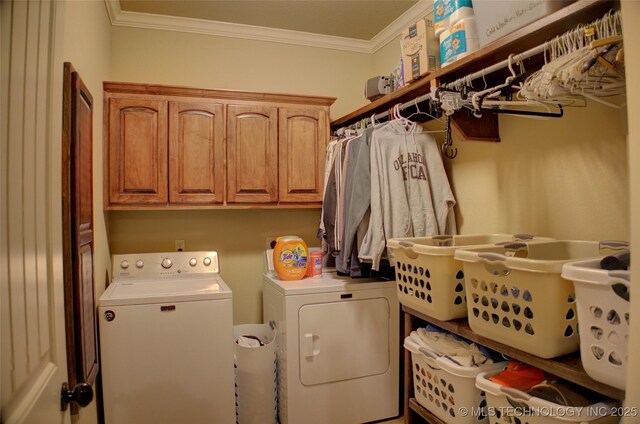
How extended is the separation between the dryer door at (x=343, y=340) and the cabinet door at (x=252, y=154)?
0.91m

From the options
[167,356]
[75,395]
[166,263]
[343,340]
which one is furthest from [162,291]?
[75,395]

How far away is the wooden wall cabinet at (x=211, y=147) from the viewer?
8.22 feet

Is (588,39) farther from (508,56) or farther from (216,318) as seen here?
(216,318)

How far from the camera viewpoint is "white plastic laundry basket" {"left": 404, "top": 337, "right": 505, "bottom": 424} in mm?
1488

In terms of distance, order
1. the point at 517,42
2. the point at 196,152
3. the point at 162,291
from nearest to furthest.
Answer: the point at 517,42
the point at 162,291
the point at 196,152

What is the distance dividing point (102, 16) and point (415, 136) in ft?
6.68

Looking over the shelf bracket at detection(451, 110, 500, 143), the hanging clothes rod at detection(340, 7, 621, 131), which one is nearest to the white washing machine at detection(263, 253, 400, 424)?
the shelf bracket at detection(451, 110, 500, 143)

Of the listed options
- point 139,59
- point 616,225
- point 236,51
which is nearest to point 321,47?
point 236,51

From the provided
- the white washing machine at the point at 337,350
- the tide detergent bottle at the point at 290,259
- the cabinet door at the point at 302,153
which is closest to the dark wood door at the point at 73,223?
the white washing machine at the point at 337,350

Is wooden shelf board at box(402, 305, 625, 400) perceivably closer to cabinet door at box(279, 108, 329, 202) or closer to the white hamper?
the white hamper

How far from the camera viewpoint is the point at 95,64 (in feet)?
7.14

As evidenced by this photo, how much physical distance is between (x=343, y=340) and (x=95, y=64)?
210cm

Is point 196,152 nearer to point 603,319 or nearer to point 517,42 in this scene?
point 517,42

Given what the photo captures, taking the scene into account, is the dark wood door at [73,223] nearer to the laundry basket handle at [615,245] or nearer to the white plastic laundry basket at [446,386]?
the white plastic laundry basket at [446,386]
